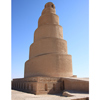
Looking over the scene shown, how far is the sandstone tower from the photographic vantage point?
46.2 feet

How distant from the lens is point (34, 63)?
15367mm

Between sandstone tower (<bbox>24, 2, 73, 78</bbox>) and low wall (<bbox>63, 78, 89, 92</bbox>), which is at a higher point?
sandstone tower (<bbox>24, 2, 73, 78</bbox>)

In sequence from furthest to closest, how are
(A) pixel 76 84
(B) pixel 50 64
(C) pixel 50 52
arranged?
1. (C) pixel 50 52
2. (B) pixel 50 64
3. (A) pixel 76 84

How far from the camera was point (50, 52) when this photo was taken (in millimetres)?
15328

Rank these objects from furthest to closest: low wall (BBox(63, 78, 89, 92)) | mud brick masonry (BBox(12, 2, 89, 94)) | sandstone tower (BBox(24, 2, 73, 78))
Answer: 1. sandstone tower (BBox(24, 2, 73, 78))
2. mud brick masonry (BBox(12, 2, 89, 94))
3. low wall (BBox(63, 78, 89, 92))

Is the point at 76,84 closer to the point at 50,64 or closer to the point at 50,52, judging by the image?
the point at 50,64

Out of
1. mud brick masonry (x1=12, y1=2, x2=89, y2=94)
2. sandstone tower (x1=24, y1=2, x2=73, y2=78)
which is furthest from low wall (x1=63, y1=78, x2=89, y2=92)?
sandstone tower (x1=24, y1=2, x2=73, y2=78)

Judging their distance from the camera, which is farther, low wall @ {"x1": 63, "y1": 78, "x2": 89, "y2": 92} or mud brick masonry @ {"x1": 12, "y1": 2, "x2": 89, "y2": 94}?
mud brick masonry @ {"x1": 12, "y1": 2, "x2": 89, "y2": 94}

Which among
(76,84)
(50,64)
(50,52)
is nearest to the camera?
(76,84)

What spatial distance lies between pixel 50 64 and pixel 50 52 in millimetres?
1973

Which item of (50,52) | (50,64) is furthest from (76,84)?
(50,52)

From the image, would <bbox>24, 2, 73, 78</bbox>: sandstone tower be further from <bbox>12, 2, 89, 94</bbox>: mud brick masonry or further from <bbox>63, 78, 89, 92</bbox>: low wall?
<bbox>63, 78, 89, 92</bbox>: low wall

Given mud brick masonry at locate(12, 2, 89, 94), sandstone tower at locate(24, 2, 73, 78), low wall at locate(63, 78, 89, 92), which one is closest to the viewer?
low wall at locate(63, 78, 89, 92)
